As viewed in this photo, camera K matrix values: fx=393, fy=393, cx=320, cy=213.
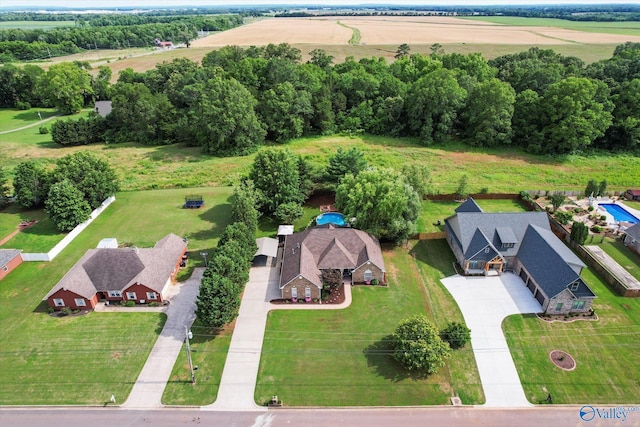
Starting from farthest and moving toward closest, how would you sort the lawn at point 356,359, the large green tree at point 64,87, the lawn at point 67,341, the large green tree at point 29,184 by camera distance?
the large green tree at point 64,87
the large green tree at point 29,184
the lawn at point 67,341
the lawn at point 356,359

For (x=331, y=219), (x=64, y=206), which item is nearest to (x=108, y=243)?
(x=64, y=206)

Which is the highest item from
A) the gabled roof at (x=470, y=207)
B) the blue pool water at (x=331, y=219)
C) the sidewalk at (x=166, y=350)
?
the gabled roof at (x=470, y=207)

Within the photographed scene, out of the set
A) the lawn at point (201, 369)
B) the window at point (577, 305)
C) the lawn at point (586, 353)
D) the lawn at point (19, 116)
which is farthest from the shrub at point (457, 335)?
the lawn at point (19, 116)

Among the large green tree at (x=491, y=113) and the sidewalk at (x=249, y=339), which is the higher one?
the large green tree at (x=491, y=113)

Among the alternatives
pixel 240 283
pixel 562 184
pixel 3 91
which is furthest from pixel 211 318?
pixel 3 91

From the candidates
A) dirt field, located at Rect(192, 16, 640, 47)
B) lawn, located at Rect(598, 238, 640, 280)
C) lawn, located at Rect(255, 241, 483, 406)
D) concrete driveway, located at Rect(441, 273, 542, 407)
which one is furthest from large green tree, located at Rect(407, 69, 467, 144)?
dirt field, located at Rect(192, 16, 640, 47)

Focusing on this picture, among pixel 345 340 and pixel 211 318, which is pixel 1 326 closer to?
pixel 211 318

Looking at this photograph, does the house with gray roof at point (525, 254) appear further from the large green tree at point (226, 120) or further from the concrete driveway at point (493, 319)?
the large green tree at point (226, 120)
